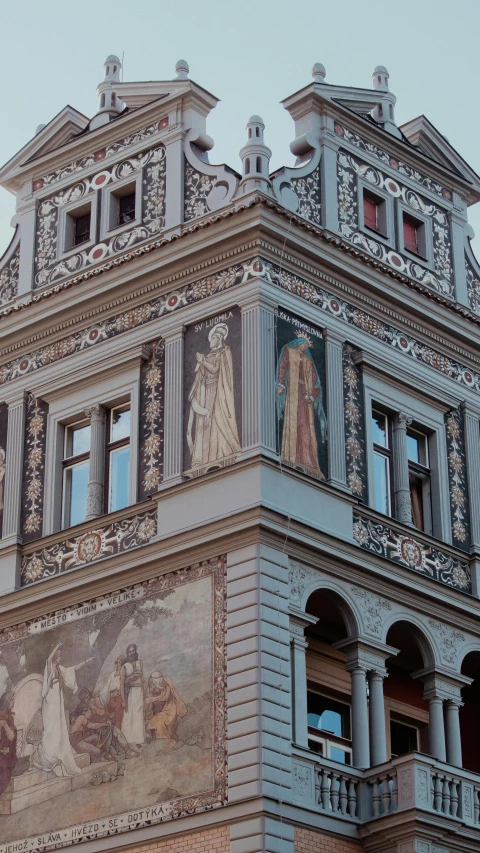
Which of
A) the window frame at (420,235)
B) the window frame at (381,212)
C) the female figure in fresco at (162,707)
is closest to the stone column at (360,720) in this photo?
the female figure in fresco at (162,707)

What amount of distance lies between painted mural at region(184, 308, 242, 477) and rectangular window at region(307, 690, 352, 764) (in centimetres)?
414

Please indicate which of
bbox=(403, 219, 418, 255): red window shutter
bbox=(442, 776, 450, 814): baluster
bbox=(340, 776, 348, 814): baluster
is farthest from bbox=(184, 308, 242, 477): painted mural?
bbox=(442, 776, 450, 814): baluster

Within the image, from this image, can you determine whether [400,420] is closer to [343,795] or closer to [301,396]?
[301,396]

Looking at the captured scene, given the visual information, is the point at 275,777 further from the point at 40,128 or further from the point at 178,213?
the point at 40,128

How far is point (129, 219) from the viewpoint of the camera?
32.1 meters

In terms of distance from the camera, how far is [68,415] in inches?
1223

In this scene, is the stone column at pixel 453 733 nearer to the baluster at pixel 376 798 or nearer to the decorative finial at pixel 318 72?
the baluster at pixel 376 798

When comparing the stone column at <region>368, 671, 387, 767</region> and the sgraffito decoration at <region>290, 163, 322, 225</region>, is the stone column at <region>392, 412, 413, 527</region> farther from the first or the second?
the sgraffito decoration at <region>290, 163, 322, 225</region>

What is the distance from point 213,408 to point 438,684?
575cm

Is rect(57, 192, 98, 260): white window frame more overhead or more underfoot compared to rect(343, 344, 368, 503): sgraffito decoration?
more overhead

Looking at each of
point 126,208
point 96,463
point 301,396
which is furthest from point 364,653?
point 126,208

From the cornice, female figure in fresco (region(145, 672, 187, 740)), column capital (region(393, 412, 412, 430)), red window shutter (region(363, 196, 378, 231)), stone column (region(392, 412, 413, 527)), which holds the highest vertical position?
red window shutter (region(363, 196, 378, 231))

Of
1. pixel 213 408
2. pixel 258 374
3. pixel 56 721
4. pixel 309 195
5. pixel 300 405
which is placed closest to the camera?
pixel 258 374

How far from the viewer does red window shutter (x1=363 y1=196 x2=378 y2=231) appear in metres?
32.2
